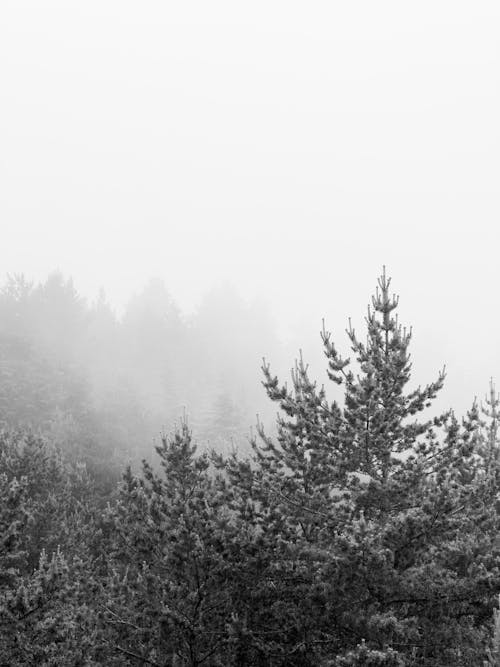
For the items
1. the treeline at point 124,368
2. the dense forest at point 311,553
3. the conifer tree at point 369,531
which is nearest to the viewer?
the conifer tree at point 369,531

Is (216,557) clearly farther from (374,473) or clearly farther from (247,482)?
(374,473)

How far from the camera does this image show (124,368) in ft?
131

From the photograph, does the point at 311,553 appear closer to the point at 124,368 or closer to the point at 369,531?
the point at 369,531

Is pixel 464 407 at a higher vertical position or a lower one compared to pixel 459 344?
lower

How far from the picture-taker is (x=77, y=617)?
7852 mm

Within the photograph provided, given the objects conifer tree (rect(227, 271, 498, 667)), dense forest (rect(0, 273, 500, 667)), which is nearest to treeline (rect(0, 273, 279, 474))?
dense forest (rect(0, 273, 500, 667))

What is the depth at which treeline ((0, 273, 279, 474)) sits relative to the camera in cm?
2489

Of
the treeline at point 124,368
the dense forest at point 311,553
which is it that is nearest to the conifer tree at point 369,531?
the dense forest at point 311,553

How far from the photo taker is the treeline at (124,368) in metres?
24.9

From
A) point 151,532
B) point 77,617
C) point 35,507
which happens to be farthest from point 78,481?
point 151,532

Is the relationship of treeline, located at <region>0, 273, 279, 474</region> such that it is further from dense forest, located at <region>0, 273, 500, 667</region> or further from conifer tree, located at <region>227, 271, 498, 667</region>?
conifer tree, located at <region>227, 271, 498, 667</region>

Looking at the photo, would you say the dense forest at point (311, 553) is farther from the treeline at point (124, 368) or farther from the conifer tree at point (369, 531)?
the treeline at point (124, 368)

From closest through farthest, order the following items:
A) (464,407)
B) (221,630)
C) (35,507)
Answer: (221,630), (35,507), (464,407)

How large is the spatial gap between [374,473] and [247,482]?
2113mm
